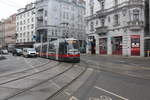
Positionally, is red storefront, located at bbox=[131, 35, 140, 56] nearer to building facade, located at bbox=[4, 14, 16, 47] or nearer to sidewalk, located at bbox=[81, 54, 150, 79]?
sidewalk, located at bbox=[81, 54, 150, 79]

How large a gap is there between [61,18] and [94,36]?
2161 centimetres

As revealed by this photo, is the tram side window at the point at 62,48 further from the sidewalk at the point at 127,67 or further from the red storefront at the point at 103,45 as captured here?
the red storefront at the point at 103,45

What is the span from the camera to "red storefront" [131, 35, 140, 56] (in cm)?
3997

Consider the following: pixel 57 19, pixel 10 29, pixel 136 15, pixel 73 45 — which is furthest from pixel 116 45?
pixel 10 29

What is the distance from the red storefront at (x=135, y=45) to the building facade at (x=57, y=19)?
3051cm

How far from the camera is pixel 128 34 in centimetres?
4078

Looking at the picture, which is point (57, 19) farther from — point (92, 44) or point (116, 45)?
point (116, 45)

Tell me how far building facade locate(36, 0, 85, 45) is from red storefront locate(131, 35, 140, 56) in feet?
100

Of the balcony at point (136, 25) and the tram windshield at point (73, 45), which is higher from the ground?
the balcony at point (136, 25)

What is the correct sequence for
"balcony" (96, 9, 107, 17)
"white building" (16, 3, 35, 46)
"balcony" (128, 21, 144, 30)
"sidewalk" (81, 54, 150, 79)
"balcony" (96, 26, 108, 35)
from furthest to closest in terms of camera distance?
"white building" (16, 3, 35, 46)
"balcony" (96, 9, 107, 17)
"balcony" (96, 26, 108, 35)
"balcony" (128, 21, 144, 30)
"sidewalk" (81, 54, 150, 79)

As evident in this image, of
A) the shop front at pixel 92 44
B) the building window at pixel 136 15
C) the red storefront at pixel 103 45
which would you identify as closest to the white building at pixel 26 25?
the shop front at pixel 92 44

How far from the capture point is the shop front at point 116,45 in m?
43.2

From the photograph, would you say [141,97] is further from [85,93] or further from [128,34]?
[128,34]

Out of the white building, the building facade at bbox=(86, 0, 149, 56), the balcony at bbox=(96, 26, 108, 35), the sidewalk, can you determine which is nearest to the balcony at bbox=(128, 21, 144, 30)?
the building facade at bbox=(86, 0, 149, 56)
